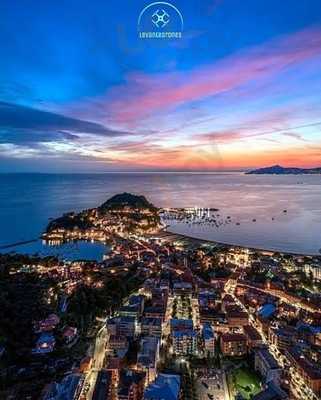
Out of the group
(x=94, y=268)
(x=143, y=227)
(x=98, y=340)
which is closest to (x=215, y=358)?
(x=98, y=340)

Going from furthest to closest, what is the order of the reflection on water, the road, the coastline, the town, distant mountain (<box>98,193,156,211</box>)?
distant mountain (<box>98,193,156,211</box>), the coastline, the reflection on water, the town, the road

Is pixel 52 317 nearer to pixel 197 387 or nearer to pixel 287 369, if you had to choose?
pixel 197 387

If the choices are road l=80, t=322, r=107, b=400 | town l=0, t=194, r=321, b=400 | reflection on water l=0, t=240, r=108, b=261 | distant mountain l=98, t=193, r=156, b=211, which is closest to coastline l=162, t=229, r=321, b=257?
town l=0, t=194, r=321, b=400

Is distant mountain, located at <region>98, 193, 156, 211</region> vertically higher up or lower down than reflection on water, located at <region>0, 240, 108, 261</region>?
higher up

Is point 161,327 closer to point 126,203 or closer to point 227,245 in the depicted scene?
point 227,245

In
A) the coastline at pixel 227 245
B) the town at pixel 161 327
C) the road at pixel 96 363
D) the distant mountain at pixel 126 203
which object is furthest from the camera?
the distant mountain at pixel 126 203

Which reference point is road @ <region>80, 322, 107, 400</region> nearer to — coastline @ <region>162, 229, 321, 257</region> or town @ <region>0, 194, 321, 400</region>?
town @ <region>0, 194, 321, 400</region>

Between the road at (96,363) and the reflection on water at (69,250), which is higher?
the reflection on water at (69,250)

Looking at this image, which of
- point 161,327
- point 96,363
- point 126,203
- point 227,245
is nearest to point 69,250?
point 227,245

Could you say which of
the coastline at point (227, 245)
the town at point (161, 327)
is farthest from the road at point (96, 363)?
the coastline at point (227, 245)

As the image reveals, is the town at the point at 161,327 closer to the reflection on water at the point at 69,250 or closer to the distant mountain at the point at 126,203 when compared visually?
the reflection on water at the point at 69,250
